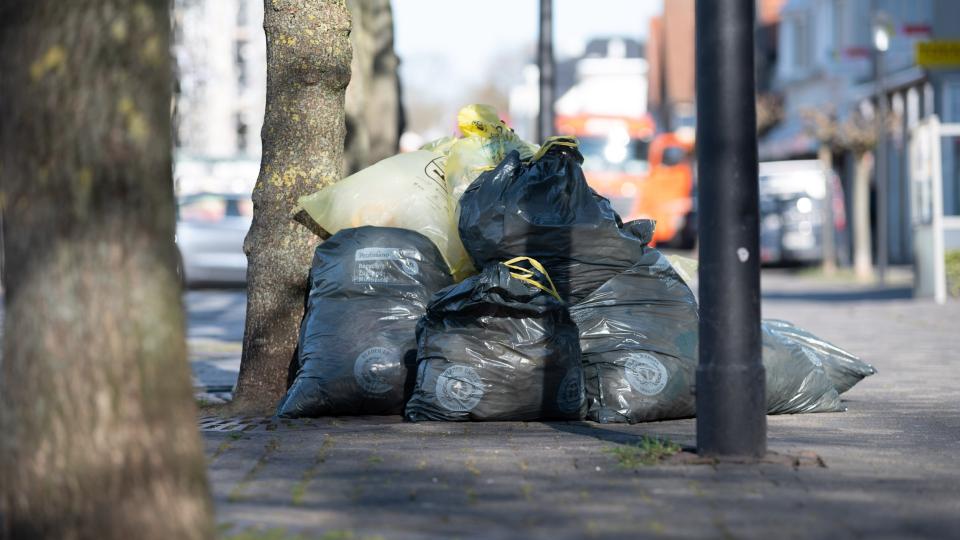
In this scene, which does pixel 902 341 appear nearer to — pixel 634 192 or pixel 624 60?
pixel 634 192

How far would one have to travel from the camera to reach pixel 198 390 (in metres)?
8.52

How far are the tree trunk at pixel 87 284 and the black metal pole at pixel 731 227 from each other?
2174 millimetres

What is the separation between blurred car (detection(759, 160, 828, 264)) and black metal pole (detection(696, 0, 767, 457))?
2208 centimetres

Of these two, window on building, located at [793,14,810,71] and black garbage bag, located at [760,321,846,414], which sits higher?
window on building, located at [793,14,810,71]

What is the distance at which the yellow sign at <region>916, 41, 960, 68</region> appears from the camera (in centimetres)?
1778

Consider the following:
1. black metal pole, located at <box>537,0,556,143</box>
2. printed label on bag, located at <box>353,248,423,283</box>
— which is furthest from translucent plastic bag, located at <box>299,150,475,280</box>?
black metal pole, located at <box>537,0,556,143</box>

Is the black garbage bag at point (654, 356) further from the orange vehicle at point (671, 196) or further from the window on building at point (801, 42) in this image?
the window on building at point (801, 42)

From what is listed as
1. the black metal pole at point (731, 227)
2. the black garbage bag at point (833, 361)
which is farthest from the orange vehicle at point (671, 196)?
the black metal pole at point (731, 227)

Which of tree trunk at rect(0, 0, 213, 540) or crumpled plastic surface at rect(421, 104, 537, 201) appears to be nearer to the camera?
tree trunk at rect(0, 0, 213, 540)

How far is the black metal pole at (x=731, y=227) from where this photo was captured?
5000 millimetres

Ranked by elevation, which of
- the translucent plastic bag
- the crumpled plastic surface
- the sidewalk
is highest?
the crumpled plastic surface

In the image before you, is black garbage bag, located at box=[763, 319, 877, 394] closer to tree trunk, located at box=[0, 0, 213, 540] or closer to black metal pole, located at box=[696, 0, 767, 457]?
black metal pole, located at box=[696, 0, 767, 457]

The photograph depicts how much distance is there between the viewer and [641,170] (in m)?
34.1

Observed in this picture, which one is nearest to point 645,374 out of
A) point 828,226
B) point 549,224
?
point 549,224
